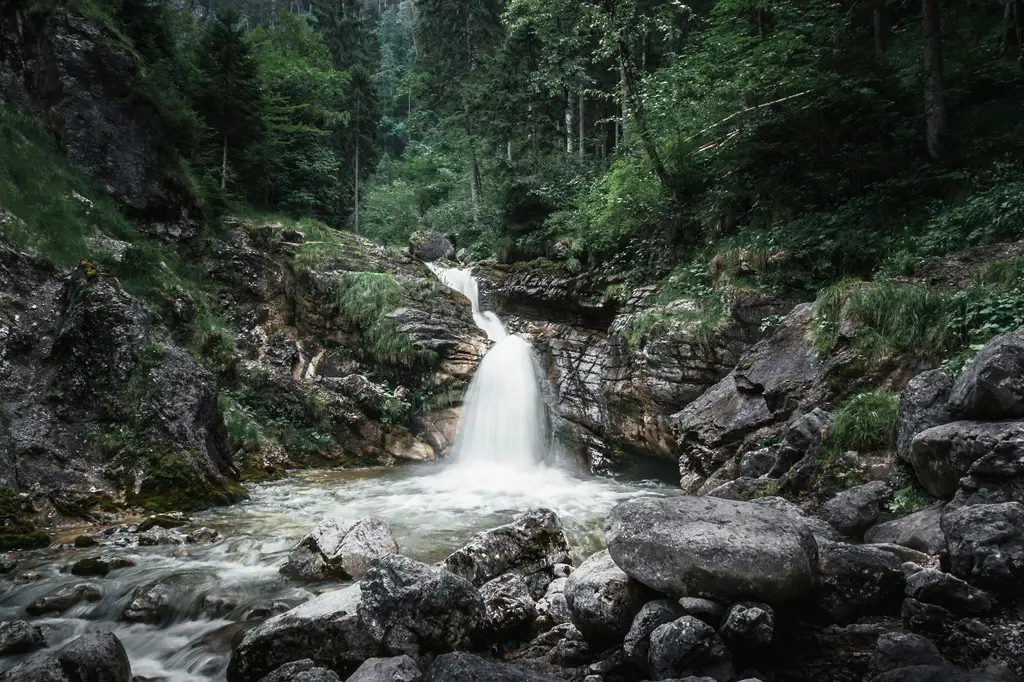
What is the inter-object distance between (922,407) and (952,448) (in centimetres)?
100

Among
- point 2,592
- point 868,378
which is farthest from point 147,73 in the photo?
point 868,378

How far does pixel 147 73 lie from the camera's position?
47.7 feet

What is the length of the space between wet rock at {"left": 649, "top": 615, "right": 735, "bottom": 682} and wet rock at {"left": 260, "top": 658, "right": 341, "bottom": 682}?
211 centimetres

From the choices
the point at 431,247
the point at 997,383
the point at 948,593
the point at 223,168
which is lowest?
the point at 948,593

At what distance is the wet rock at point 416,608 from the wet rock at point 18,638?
8.52 ft

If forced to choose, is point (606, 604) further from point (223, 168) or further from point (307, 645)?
point (223, 168)

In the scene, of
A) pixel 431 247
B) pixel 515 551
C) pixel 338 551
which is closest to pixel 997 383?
pixel 515 551

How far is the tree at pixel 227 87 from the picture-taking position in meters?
17.2

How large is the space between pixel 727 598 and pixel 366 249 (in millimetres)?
15295

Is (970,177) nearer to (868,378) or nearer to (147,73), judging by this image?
(868,378)

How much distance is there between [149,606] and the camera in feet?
17.0

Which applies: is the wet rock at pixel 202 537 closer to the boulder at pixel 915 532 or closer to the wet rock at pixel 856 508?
the wet rock at pixel 856 508

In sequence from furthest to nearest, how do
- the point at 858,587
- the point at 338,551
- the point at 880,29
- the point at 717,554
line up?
the point at 880,29, the point at 338,551, the point at 858,587, the point at 717,554

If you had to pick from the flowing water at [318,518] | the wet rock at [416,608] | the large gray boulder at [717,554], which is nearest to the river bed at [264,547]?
the flowing water at [318,518]
